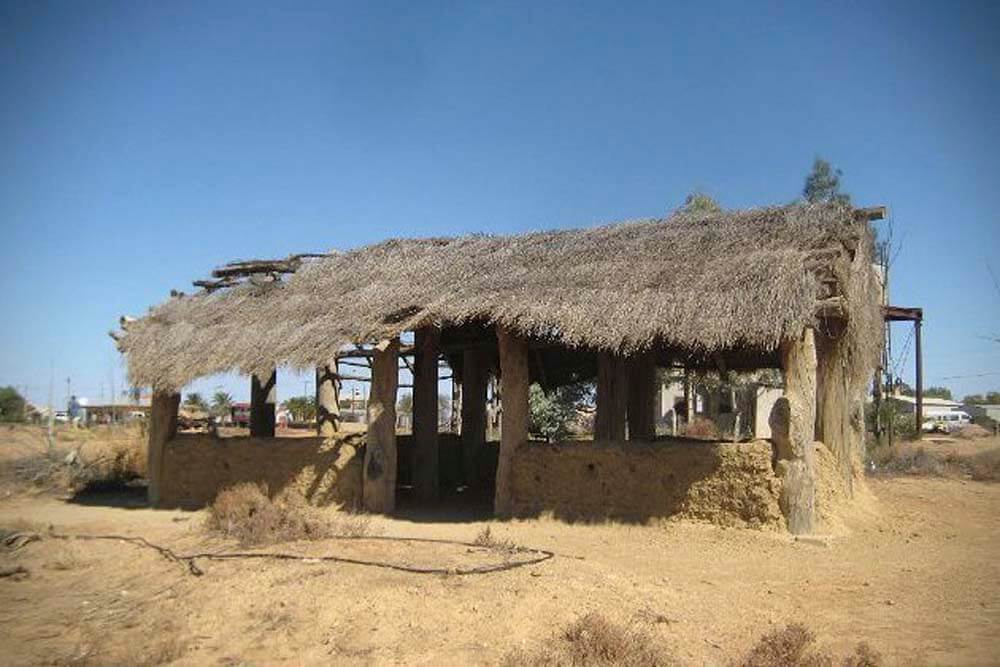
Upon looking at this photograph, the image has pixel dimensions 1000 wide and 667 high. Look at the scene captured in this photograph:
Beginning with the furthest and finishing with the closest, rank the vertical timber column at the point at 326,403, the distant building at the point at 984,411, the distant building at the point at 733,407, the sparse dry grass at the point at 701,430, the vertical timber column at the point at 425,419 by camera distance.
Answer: the distant building at the point at 984,411
the distant building at the point at 733,407
the sparse dry grass at the point at 701,430
the vertical timber column at the point at 326,403
the vertical timber column at the point at 425,419

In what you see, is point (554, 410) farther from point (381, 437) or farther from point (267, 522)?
point (267, 522)

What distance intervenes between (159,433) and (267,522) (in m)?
4.64

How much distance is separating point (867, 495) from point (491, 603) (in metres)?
7.29

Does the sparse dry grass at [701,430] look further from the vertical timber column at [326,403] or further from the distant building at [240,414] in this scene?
the distant building at [240,414]

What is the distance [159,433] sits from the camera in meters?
12.2

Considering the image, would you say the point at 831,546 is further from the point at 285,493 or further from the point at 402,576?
the point at 285,493

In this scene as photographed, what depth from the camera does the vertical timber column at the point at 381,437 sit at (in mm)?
10516

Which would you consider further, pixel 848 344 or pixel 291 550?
pixel 848 344

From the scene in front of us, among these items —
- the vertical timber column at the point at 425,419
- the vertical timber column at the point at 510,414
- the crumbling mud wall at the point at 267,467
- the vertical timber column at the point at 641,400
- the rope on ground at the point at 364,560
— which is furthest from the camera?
the vertical timber column at the point at 641,400

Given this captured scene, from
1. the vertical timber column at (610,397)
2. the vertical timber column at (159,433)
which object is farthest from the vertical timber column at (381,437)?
the vertical timber column at (159,433)

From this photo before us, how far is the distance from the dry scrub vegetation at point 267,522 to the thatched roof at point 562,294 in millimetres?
1932

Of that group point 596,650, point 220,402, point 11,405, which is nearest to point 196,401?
point 220,402

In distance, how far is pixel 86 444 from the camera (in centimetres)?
1819

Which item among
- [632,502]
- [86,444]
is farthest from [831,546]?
[86,444]
